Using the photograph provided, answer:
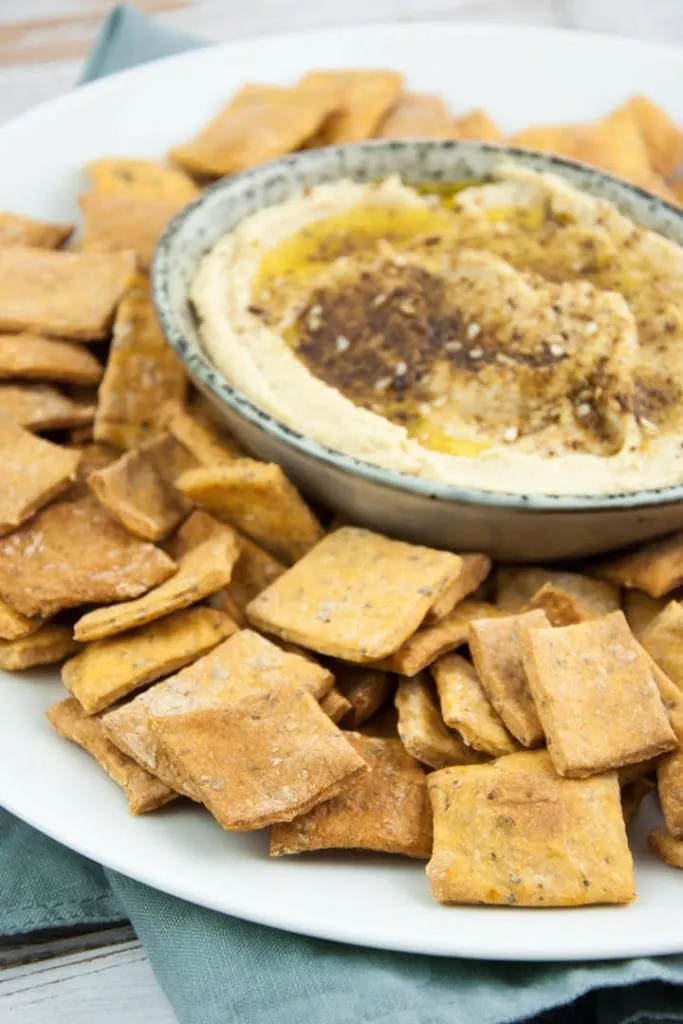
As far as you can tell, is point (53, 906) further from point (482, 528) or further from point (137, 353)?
point (137, 353)

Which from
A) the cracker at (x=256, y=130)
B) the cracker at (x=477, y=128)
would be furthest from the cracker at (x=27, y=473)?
the cracker at (x=477, y=128)

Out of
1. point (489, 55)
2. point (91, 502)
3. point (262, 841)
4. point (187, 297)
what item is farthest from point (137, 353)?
point (489, 55)

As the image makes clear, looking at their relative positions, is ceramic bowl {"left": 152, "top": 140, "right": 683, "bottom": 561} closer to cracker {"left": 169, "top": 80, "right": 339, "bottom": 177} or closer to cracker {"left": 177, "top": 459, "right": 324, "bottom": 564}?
cracker {"left": 177, "top": 459, "right": 324, "bottom": 564}

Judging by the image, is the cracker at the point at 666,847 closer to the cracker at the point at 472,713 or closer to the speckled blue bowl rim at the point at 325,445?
the cracker at the point at 472,713

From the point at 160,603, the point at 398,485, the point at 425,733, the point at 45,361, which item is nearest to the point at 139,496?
the point at 160,603

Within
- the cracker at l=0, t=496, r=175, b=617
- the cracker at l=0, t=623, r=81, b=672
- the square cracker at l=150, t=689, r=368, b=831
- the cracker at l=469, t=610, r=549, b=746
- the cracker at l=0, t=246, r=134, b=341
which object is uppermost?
the cracker at l=0, t=246, r=134, b=341

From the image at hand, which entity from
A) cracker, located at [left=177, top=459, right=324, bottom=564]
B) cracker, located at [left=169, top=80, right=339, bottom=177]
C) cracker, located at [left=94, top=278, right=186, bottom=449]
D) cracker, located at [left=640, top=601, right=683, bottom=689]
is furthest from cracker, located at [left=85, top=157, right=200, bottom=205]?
cracker, located at [left=640, top=601, right=683, bottom=689]
